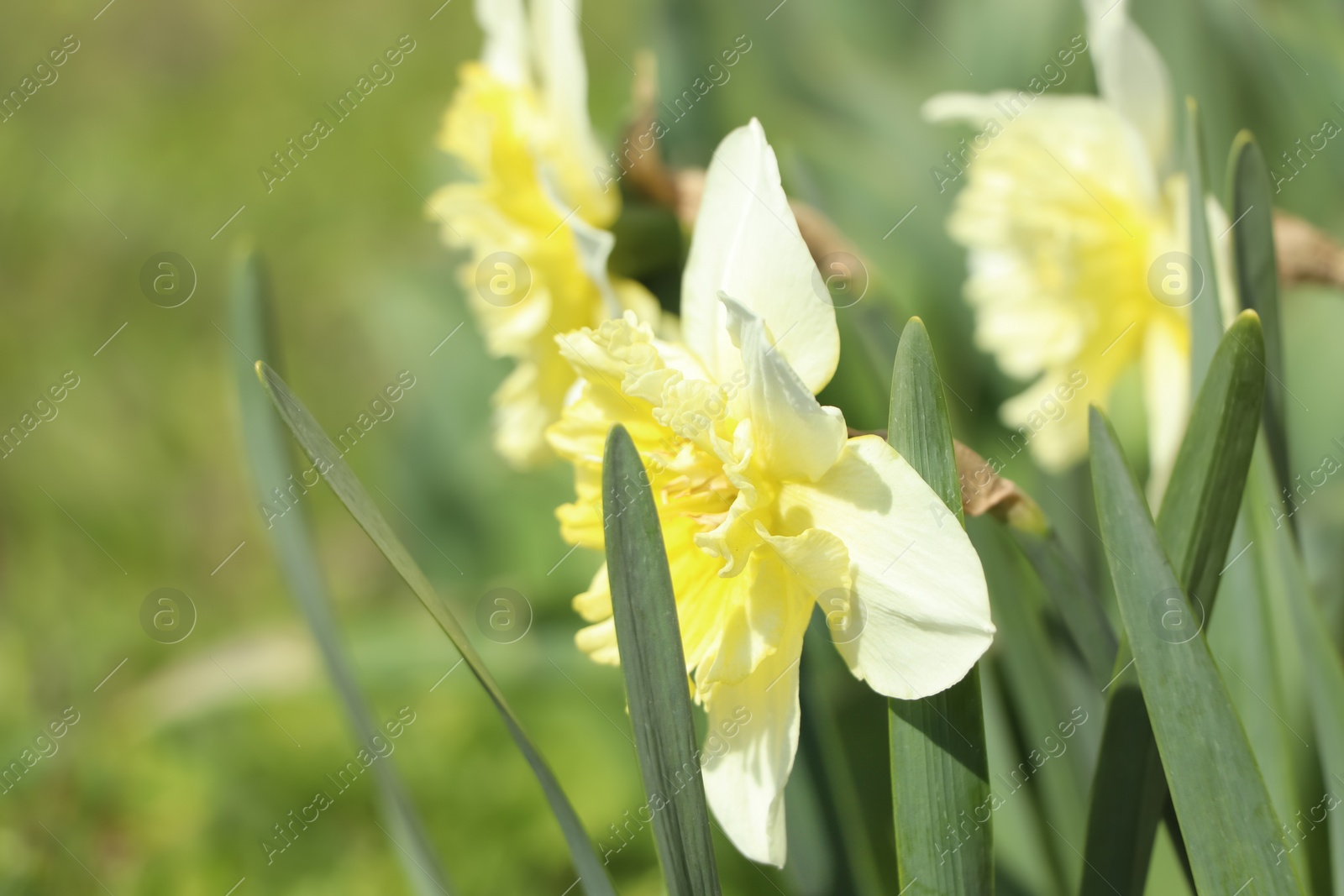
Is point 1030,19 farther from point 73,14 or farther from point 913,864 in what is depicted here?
point 73,14

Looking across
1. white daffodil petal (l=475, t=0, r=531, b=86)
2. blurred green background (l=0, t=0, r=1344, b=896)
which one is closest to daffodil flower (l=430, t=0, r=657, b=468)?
white daffodil petal (l=475, t=0, r=531, b=86)

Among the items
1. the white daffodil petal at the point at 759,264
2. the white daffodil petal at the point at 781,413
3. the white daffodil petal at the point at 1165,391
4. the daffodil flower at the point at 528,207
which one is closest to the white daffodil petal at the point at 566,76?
the daffodil flower at the point at 528,207

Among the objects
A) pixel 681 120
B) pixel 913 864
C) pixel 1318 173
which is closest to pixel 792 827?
Result: pixel 913 864

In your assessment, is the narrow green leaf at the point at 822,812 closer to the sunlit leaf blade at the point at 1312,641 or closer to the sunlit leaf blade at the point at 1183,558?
the sunlit leaf blade at the point at 1183,558

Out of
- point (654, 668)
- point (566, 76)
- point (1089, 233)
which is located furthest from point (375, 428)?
point (654, 668)

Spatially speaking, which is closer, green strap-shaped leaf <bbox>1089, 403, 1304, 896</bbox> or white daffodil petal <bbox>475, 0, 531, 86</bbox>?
Answer: green strap-shaped leaf <bbox>1089, 403, 1304, 896</bbox>

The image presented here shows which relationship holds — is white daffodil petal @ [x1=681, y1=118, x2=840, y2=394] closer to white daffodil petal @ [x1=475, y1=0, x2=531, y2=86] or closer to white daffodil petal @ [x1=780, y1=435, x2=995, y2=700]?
white daffodil petal @ [x1=780, y1=435, x2=995, y2=700]

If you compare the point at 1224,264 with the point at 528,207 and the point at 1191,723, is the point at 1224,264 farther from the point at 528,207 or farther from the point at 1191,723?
the point at 528,207
